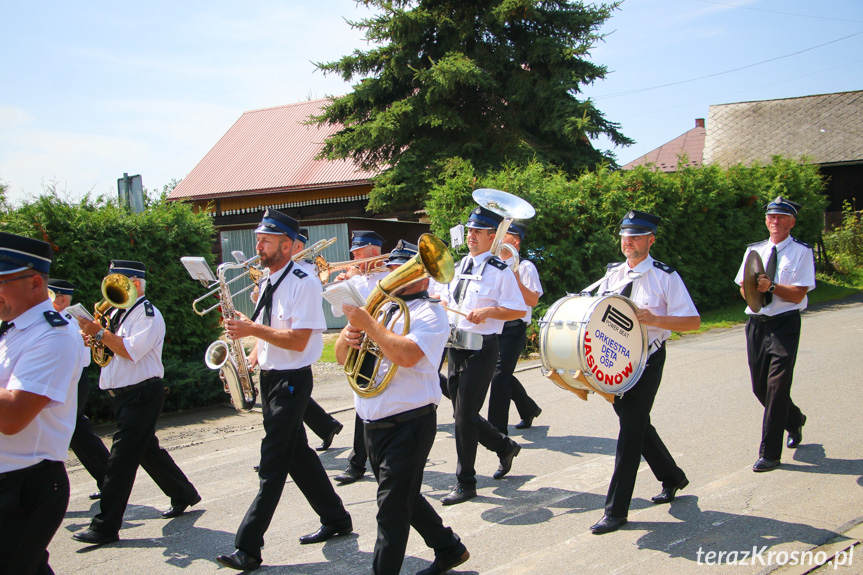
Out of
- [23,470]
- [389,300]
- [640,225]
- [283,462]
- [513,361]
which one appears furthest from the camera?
[513,361]

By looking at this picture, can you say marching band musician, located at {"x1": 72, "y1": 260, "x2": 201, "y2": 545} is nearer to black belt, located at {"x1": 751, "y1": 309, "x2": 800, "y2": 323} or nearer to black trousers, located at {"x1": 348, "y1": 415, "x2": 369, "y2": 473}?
black trousers, located at {"x1": 348, "y1": 415, "x2": 369, "y2": 473}

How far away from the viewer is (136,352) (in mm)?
5141

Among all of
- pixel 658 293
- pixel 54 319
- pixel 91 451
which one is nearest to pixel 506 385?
pixel 658 293

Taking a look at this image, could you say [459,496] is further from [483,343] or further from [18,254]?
[18,254]

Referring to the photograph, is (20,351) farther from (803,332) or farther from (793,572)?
(803,332)

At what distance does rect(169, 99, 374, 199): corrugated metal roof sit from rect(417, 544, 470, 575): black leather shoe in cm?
1730

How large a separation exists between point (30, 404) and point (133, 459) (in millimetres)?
2192

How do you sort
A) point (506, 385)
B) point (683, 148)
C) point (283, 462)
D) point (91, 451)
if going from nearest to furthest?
point (283, 462), point (91, 451), point (506, 385), point (683, 148)

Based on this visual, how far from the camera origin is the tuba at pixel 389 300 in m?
3.59

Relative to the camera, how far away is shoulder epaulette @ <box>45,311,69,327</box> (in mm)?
3074

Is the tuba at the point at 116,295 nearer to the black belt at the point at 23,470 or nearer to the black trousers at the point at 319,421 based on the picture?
the black trousers at the point at 319,421

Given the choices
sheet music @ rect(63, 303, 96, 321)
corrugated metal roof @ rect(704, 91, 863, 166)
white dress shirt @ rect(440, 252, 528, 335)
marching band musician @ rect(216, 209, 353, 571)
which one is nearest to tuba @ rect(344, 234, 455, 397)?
marching band musician @ rect(216, 209, 353, 571)

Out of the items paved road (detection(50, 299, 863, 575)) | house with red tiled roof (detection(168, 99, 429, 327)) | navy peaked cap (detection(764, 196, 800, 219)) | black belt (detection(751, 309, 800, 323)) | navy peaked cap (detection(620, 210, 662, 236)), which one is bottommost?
paved road (detection(50, 299, 863, 575))

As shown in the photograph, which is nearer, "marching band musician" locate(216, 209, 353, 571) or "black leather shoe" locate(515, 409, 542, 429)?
"marching band musician" locate(216, 209, 353, 571)
